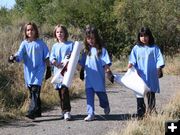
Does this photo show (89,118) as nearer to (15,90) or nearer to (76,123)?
(76,123)

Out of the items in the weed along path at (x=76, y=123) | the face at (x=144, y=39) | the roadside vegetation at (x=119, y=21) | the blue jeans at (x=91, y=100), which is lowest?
the weed along path at (x=76, y=123)

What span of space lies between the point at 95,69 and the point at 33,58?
1194mm

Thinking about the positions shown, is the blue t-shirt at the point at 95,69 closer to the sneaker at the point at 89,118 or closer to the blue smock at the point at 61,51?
the blue smock at the point at 61,51

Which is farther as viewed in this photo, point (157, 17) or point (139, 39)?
point (157, 17)

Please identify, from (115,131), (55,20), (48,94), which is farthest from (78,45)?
(55,20)

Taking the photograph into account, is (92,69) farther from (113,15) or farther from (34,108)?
(113,15)

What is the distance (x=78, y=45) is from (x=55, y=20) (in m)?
22.3

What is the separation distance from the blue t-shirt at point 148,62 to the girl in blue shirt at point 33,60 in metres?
1.72

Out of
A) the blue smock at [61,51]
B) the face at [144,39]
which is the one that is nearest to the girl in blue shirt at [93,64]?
the blue smock at [61,51]

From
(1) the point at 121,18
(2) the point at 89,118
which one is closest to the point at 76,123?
(2) the point at 89,118

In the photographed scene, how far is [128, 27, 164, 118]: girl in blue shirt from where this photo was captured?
9523 millimetres

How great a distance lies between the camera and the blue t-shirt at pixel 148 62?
31.2 feet

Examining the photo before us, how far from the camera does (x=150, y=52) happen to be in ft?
31.3

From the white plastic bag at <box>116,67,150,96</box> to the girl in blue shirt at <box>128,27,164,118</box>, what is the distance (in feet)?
0.47
